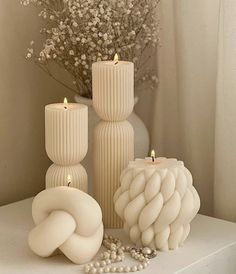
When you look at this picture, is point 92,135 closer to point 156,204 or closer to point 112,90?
point 112,90

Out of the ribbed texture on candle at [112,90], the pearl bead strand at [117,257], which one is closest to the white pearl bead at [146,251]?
the pearl bead strand at [117,257]

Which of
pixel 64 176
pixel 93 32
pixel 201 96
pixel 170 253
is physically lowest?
pixel 170 253

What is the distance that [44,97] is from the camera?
5.12ft

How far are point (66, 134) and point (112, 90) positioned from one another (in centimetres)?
12

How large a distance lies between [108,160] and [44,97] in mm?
373

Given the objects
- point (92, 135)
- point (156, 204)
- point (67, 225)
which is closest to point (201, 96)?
point (92, 135)

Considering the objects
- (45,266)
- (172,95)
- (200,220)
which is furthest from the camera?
(172,95)

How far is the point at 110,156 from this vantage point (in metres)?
1.25

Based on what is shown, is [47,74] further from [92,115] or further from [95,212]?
[95,212]

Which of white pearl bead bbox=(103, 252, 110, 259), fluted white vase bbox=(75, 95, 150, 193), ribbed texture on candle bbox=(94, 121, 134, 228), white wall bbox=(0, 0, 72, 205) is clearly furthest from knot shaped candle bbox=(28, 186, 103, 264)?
white wall bbox=(0, 0, 72, 205)

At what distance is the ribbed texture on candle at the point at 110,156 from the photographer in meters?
1.24

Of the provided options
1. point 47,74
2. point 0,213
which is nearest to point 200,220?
point 0,213

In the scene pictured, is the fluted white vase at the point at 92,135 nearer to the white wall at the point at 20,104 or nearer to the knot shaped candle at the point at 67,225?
the white wall at the point at 20,104

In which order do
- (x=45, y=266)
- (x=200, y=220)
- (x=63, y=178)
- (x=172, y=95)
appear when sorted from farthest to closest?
(x=172, y=95) < (x=200, y=220) < (x=63, y=178) < (x=45, y=266)
